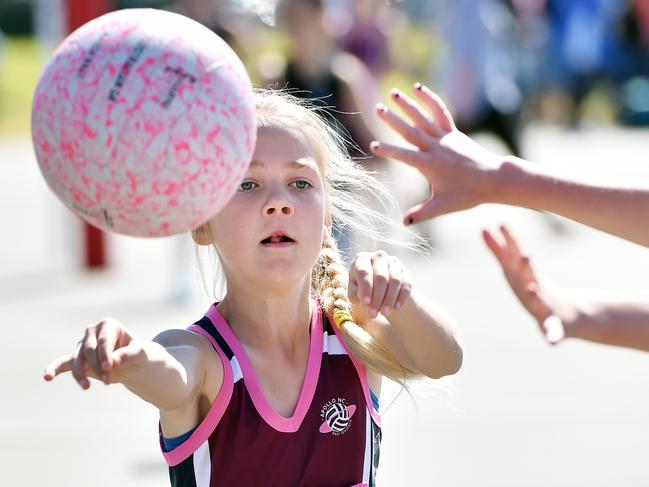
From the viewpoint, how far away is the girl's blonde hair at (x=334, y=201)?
2812mm

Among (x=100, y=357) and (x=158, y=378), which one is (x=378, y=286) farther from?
(x=100, y=357)

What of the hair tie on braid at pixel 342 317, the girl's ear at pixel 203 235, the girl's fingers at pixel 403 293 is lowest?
the hair tie on braid at pixel 342 317

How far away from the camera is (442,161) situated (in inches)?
92.3

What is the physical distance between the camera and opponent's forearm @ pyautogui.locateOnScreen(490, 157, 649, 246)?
7.59ft

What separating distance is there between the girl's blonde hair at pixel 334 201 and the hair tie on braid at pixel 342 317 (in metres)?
0.01

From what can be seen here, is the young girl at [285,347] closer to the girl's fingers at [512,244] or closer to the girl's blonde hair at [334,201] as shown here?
the girl's blonde hair at [334,201]

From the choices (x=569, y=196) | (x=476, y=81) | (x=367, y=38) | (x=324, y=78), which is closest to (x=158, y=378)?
(x=569, y=196)

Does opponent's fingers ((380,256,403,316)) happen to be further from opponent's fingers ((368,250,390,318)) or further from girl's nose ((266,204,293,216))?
girl's nose ((266,204,293,216))

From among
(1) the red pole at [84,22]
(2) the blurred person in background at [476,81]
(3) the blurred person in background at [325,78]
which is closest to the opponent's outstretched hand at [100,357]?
(3) the blurred person in background at [325,78]

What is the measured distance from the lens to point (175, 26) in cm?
236

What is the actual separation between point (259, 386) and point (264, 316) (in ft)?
0.60

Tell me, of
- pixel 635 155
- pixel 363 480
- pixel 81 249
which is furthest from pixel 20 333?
pixel 635 155

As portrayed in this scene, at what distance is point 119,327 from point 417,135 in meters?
0.67

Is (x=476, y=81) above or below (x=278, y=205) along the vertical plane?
above
